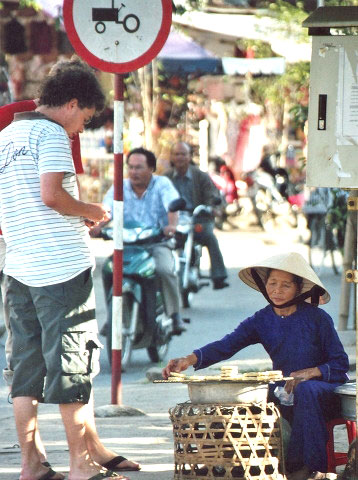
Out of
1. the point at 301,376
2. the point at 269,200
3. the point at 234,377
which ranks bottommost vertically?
the point at 269,200

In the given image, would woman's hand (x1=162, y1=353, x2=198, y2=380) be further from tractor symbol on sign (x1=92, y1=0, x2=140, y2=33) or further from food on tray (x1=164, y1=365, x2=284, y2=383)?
tractor symbol on sign (x1=92, y1=0, x2=140, y2=33)

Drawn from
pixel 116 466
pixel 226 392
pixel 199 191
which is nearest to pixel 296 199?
pixel 199 191

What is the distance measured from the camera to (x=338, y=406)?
5410 millimetres

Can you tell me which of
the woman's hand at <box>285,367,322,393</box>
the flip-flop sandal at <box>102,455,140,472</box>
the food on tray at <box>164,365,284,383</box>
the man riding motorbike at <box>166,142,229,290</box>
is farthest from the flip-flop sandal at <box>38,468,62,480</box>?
the man riding motorbike at <box>166,142,229,290</box>

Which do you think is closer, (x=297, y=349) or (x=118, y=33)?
(x=297, y=349)

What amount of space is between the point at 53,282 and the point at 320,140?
129cm

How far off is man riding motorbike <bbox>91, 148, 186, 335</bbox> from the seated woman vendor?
4.33m

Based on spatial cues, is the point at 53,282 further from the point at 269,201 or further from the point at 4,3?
the point at 269,201

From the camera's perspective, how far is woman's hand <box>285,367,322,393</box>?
541 centimetres

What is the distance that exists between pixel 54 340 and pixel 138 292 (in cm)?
445

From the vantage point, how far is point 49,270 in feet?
17.9

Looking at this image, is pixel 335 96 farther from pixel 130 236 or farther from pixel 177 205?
pixel 177 205

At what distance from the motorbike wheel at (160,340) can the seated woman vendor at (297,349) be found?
13.9 ft

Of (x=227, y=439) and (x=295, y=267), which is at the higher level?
(x=295, y=267)
